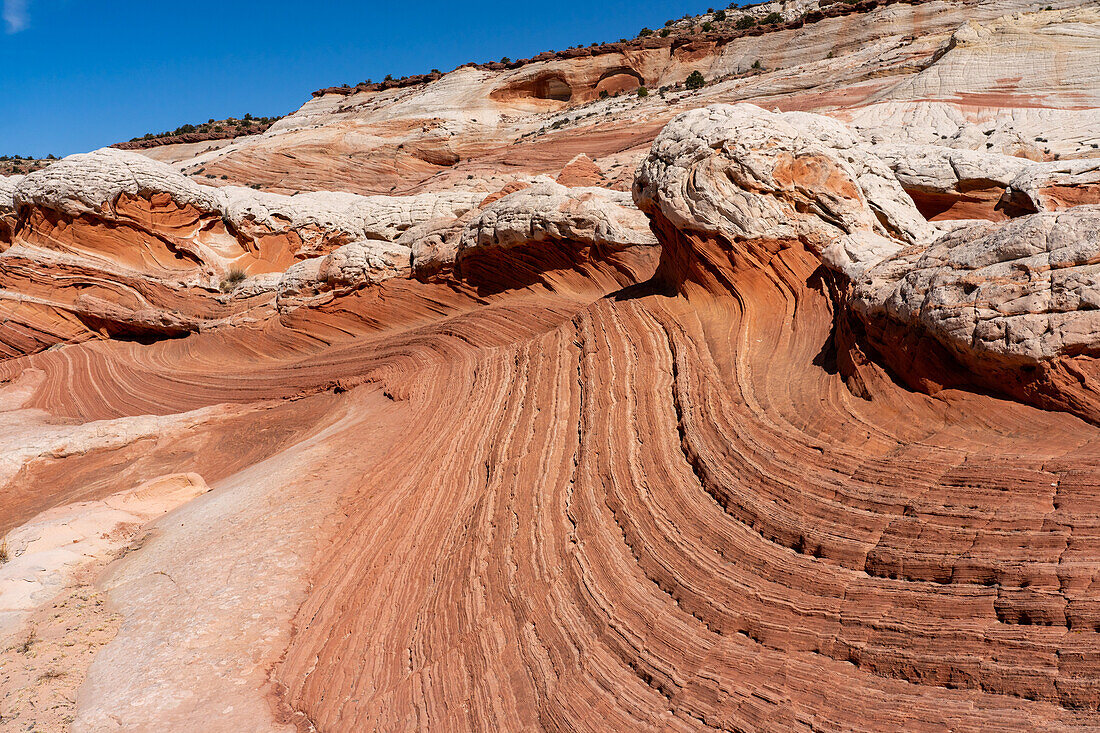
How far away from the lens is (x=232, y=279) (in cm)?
1602

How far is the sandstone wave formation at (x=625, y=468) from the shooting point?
3.31 metres

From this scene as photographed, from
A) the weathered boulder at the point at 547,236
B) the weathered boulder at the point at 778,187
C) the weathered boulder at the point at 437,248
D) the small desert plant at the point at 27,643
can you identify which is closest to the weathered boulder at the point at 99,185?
the weathered boulder at the point at 437,248

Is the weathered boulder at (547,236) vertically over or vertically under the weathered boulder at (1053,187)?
over

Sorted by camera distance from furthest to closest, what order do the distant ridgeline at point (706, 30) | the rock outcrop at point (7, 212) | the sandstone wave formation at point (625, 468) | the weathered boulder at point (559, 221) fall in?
the distant ridgeline at point (706, 30) → the rock outcrop at point (7, 212) → the weathered boulder at point (559, 221) → the sandstone wave formation at point (625, 468)

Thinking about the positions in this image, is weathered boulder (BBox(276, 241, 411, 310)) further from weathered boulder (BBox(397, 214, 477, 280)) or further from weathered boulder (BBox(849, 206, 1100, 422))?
weathered boulder (BBox(849, 206, 1100, 422))

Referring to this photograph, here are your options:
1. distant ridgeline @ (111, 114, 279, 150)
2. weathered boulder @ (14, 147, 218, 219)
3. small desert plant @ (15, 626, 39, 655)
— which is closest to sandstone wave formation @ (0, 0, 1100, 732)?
small desert plant @ (15, 626, 39, 655)

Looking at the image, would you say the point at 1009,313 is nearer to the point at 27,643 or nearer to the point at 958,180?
the point at 27,643

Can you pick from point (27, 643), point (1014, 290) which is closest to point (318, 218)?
point (27, 643)

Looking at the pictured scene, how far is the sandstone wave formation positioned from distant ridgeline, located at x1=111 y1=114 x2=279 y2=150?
111 ft

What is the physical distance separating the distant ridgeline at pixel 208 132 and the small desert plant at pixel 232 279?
32145 millimetres

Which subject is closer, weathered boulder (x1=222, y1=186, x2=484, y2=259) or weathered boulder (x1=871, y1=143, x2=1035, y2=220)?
weathered boulder (x1=871, y1=143, x2=1035, y2=220)

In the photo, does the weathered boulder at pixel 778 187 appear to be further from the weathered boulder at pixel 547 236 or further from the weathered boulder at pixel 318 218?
the weathered boulder at pixel 318 218

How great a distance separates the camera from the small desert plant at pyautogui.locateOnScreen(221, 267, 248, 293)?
1564cm

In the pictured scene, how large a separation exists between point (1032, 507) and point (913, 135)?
14270 millimetres
